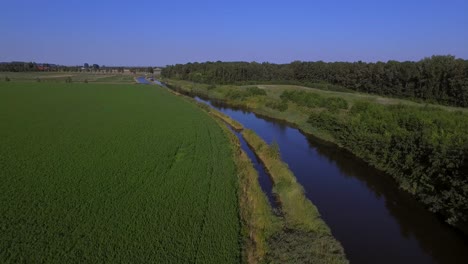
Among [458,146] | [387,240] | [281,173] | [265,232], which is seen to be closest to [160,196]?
[265,232]

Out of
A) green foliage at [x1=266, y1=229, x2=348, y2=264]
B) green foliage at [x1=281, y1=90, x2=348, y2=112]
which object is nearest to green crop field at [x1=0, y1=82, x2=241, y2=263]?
green foliage at [x1=266, y1=229, x2=348, y2=264]

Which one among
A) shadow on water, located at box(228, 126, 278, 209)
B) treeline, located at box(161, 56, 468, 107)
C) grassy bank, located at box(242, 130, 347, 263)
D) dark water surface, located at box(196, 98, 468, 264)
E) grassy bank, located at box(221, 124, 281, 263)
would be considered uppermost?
treeline, located at box(161, 56, 468, 107)

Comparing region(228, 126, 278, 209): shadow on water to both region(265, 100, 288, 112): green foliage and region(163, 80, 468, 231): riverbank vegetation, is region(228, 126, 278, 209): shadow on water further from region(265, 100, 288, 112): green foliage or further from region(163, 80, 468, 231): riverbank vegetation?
region(265, 100, 288, 112): green foliage

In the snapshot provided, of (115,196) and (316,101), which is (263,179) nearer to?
(115,196)

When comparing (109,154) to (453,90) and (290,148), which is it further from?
(453,90)

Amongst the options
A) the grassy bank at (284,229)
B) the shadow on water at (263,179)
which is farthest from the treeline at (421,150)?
the shadow on water at (263,179)
